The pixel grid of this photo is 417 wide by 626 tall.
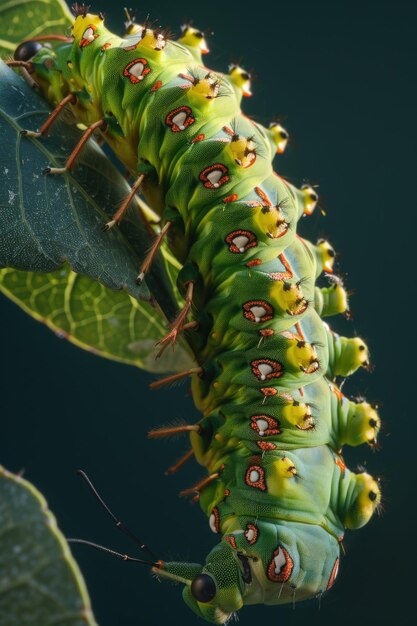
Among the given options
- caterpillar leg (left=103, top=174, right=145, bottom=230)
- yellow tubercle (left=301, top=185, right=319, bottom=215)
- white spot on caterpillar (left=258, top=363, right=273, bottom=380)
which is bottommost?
white spot on caterpillar (left=258, top=363, right=273, bottom=380)

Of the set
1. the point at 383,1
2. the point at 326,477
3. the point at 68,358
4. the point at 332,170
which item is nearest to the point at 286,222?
the point at 326,477

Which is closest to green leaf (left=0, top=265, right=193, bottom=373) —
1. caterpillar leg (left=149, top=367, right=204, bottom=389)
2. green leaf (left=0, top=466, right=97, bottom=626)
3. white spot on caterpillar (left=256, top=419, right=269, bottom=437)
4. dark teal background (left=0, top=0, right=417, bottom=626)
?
caterpillar leg (left=149, top=367, right=204, bottom=389)

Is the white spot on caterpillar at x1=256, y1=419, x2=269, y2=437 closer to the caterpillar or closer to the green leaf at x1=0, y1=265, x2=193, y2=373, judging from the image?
the caterpillar

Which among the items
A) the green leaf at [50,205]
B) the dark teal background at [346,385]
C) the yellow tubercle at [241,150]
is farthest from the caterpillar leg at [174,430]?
the dark teal background at [346,385]

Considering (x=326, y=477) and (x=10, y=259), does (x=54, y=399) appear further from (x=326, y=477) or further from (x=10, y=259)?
(x=10, y=259)

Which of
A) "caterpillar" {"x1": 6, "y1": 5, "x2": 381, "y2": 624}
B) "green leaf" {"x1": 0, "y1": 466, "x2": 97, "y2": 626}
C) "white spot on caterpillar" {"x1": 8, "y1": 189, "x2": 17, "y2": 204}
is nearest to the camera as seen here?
"green leaf" {"x1": 0, "y1": 466, "x2": 97, "y2": 626}

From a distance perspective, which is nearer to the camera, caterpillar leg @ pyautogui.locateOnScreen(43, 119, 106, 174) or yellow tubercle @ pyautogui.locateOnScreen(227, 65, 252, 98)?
caterpillar leg @ pyautogui.locateOnScreen(43, 119, 106, 174)
